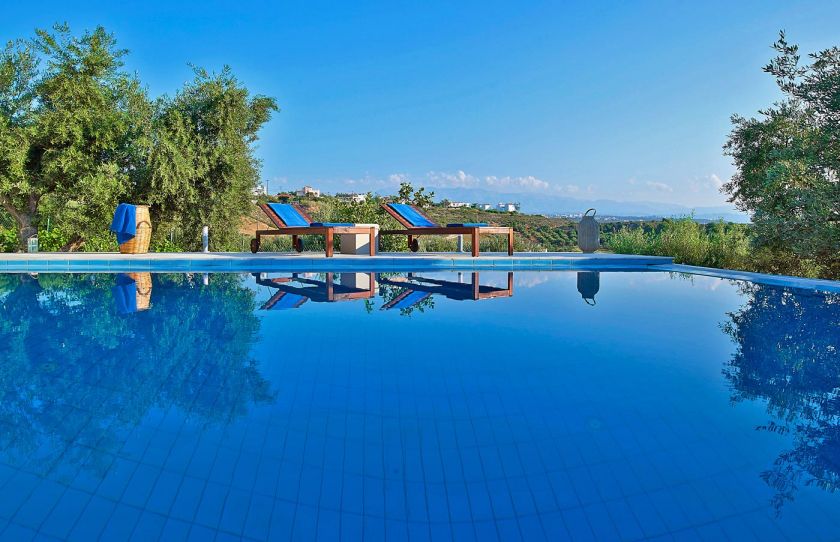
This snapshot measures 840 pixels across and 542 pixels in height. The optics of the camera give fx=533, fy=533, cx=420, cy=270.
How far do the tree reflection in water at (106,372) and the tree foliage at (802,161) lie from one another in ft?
23.2

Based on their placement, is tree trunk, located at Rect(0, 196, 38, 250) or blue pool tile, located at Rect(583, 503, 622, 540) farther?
tree trunk, located at Rect(0, 196, 38, 250)

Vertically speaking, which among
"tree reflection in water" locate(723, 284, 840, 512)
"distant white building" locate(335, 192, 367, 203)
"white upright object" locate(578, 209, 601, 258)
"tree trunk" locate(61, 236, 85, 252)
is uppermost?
"distant white building" locate(335, 192, 367, 203)

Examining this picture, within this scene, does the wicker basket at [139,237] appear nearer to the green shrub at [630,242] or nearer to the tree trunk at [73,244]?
the tree trunk at [73,244]

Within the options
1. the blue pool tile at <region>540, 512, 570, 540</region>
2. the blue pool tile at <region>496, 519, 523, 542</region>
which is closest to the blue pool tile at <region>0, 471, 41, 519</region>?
the blue pool tile at <region>496, 519, 523, 542</region>

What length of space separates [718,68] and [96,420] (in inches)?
662

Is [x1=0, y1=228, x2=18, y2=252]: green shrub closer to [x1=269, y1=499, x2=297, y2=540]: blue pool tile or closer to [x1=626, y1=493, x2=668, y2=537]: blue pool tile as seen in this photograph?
[x1=269, y1=499, x2=297, y2=540]: blue pool tile

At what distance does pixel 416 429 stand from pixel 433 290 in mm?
4608

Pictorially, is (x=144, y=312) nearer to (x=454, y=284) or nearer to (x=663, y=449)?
(x=454, y=284)

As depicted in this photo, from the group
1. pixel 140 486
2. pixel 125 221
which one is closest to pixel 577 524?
pixel 140 486

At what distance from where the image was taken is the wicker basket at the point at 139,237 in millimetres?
9867

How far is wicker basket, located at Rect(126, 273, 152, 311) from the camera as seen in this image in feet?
17.7

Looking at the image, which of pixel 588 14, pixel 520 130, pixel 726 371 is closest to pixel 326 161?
pixel 520 130

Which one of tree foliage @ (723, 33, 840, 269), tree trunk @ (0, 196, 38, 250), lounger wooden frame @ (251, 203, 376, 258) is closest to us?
tree foliage @ (723, 33, 840, 269)

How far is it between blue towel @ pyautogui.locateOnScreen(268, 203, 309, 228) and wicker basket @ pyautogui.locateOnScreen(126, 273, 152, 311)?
271cm
